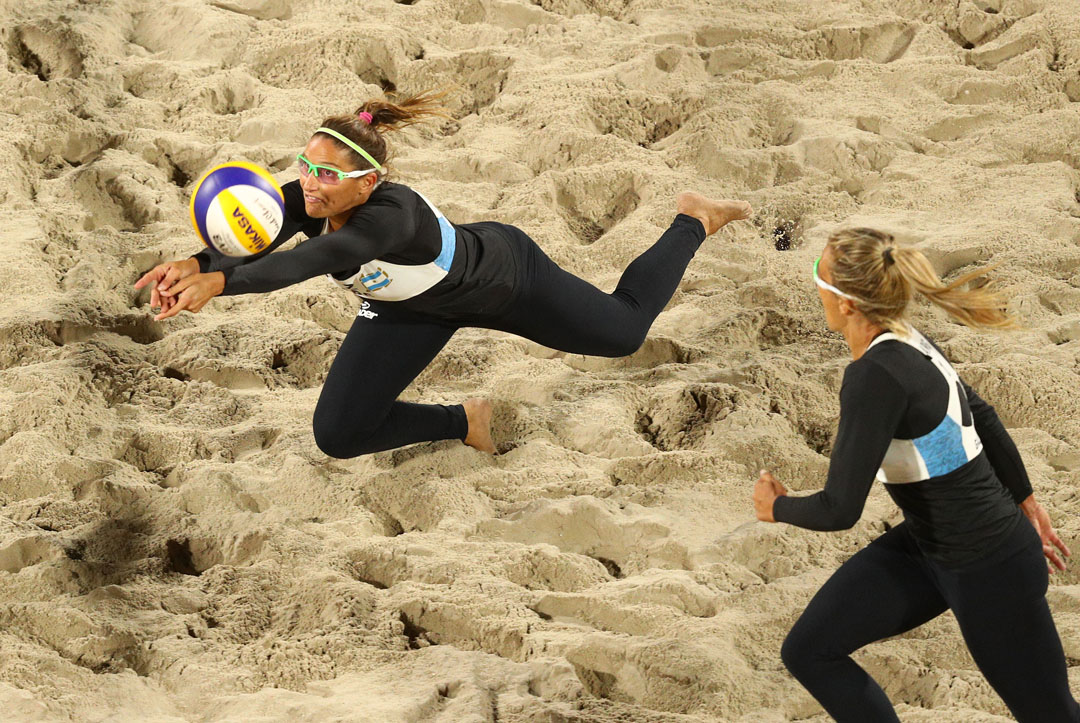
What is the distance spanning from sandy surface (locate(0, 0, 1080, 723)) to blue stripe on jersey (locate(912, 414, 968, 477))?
744mm

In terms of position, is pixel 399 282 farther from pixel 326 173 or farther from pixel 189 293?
pixel 189 293

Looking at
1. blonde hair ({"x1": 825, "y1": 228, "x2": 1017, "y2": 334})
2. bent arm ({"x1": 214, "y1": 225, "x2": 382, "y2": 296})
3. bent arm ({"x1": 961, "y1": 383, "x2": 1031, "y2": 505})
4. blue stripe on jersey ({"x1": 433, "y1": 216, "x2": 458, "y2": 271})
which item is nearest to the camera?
blonde hair ({"x1": 825, "y1": 228, "x2": 1017, "y2": 334})

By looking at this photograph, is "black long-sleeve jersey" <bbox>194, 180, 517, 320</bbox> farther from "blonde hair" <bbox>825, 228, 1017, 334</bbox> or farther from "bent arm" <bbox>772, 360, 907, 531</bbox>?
"bent arm" <bbox>772, 360, 907, 531</bbox>

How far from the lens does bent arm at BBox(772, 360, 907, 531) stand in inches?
92.5

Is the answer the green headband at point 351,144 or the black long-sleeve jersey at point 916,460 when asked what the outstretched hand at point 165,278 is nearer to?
the green headband at point 351,144

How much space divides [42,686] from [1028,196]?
4.31 m

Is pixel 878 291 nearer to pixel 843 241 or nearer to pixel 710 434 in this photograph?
pixel 843 241

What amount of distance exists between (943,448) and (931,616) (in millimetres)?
442

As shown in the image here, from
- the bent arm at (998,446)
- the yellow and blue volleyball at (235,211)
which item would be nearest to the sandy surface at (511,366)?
the bent arm at (998,446)

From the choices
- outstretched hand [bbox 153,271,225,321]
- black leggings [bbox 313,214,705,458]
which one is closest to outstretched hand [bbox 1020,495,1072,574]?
black leggings [bbox 313,214,705,458]

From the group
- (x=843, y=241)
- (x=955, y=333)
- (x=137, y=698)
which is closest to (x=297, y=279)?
(x=137, y=698)

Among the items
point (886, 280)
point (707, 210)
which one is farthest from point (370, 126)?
point (886, 280)

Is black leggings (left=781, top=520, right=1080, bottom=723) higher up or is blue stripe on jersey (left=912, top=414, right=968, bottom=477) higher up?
blue stripe on jersey (left=912, top=414, right=968, bottom=477)

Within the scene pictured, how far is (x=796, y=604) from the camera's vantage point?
127 inches
